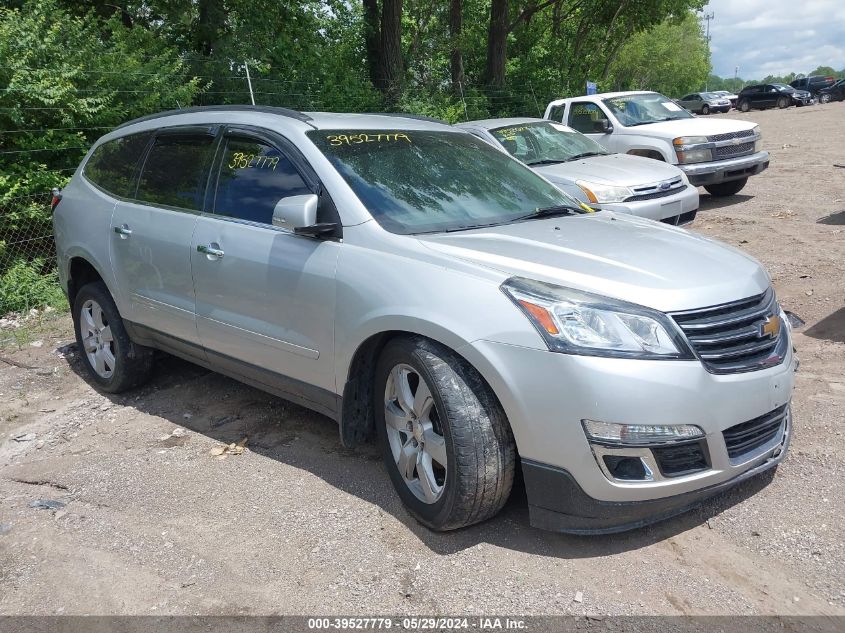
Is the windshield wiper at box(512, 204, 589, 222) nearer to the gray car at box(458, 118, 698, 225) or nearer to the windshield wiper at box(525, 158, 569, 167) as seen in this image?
the gray car at box(458, 118, 698, 225)

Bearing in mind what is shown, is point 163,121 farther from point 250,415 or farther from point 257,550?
point 257,550

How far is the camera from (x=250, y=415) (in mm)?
5105

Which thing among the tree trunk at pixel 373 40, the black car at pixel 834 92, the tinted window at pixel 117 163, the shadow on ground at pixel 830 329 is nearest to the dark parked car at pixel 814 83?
the black car at pixel 834 92

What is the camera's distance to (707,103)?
1855 inches

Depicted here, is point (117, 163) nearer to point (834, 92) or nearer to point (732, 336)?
point (732, 336)

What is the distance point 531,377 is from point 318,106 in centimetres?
1081

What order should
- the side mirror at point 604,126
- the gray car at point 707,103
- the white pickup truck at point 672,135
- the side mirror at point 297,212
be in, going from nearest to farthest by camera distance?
the side mirror at point 297,212 < the white pickup truck at point 672,135 < the side mirror at point 604,126 < the gray car at point 707,103

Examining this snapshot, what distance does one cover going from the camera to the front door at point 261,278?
3863 millimetres

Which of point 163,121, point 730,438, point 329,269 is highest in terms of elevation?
point 163,121

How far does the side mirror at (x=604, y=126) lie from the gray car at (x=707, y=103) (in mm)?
37842

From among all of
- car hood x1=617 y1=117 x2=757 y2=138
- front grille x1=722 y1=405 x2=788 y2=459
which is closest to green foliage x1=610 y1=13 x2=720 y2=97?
car hood x1=617 y1=117 x2=757 y2=138

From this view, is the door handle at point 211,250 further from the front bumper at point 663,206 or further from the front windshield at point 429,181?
the front bumper at point 663,206

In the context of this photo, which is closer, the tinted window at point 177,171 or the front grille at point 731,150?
the tinted window at point 177,171

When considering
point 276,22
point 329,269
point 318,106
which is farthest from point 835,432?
point 276,22
